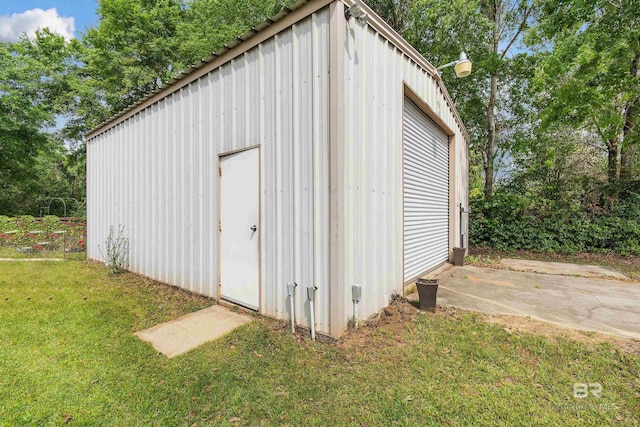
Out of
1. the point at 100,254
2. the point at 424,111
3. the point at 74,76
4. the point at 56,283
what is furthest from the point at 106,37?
the point at 424,111

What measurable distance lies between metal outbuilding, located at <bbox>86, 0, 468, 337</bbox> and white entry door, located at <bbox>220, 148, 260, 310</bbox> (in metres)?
0.02

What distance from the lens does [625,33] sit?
7.02 m

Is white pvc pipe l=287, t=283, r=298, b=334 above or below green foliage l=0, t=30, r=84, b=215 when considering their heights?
below

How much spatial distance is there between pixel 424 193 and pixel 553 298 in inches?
102

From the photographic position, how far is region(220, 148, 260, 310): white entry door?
3646 millimetres

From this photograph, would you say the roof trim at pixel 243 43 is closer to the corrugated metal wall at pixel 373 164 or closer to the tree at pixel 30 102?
the corrugated metal wall at pixel 373 164

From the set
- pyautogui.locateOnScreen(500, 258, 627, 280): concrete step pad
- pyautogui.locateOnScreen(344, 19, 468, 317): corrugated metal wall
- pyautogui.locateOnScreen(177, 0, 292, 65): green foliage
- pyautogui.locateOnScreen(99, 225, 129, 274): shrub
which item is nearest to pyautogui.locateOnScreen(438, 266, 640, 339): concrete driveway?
pyautogui.locateOnScreen(500, 258, 627, 280): concrete step pad

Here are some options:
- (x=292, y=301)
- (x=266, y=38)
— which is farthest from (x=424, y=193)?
(x=266, y=38)

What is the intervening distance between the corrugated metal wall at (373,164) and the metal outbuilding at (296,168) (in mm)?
22

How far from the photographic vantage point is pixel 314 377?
231 cm

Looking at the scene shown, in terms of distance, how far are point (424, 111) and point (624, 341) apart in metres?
4.27

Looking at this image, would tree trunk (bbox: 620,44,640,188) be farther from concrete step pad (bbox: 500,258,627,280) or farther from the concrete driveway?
the concrete driveway

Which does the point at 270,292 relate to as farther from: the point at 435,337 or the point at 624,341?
the point at 624,341

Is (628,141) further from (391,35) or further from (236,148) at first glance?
(236,148)
